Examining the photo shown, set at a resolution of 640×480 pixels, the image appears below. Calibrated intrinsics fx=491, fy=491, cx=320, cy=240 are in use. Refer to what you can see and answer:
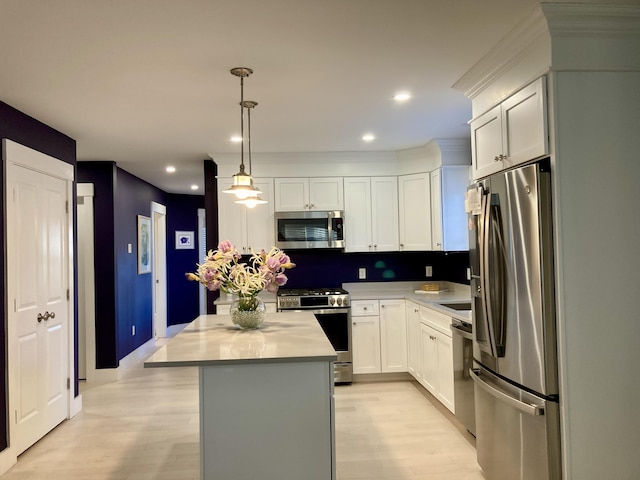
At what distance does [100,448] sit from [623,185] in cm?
362

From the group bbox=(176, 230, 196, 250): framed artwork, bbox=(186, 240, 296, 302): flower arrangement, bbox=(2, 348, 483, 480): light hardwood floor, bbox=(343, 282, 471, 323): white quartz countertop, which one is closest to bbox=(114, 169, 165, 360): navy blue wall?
bbox=(2, 348, 483, 480): light hardwood floor

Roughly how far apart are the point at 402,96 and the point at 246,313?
1774 mm

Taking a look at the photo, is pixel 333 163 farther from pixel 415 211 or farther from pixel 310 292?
pixel 310 292

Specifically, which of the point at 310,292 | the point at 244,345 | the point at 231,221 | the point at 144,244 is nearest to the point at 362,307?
the point at 310,292

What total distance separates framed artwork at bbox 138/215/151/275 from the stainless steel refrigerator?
4843 mm

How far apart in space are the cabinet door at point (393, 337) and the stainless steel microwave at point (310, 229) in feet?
2.77

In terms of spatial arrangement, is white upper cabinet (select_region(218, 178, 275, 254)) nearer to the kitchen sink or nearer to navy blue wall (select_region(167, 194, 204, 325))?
the kitchen sink

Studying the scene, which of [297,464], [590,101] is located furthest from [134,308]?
[590,101]

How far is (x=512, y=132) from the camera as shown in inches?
100

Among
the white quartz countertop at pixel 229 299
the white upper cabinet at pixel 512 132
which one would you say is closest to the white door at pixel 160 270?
the white quartz countertop at pixel 229 299

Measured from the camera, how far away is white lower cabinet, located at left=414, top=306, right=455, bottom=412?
12.4 ft

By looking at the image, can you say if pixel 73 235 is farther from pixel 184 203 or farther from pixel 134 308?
pixel 184 203

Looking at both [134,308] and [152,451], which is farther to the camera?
[134,308]

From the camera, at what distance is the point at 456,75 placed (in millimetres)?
2938
